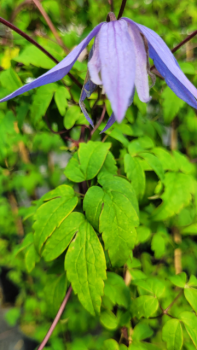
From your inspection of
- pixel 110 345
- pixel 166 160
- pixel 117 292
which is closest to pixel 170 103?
pixel 166 160

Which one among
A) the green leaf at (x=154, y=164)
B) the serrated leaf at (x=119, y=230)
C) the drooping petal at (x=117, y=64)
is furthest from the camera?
the green leaf at (x=154, y=164)

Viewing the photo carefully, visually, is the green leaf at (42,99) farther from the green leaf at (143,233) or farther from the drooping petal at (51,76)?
the green leaf at (143,233)

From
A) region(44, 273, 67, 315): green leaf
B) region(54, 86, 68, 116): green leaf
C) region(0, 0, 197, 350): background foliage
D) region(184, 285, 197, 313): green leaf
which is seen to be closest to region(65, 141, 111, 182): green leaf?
region(0, 0, 197, 350): background foliage

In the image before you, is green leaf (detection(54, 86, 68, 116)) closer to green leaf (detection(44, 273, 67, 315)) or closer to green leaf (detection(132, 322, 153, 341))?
green leaf (detection(44, 273, 67, 315))

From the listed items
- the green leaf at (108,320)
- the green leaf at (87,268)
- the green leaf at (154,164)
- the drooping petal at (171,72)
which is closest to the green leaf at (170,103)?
the green leaf at (154,164)

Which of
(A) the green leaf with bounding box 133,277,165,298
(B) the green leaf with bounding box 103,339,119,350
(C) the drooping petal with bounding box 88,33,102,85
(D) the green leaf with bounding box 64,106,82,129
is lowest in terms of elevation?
(B) the green leaf with bounding box 103,339,119,350

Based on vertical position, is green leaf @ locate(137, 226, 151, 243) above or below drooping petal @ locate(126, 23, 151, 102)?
below

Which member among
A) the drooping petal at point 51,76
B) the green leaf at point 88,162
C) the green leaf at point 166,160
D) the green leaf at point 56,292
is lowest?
the green leaf at point 56,292
